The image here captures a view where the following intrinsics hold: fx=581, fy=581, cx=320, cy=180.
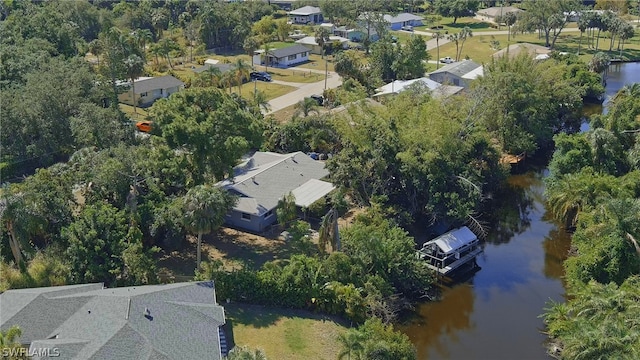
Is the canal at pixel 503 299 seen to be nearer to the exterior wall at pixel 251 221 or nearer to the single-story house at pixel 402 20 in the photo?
the exterior wall at pixel 251 221

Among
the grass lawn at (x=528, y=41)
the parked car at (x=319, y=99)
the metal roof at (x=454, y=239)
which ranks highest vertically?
the parked car at (x=319, y=99)

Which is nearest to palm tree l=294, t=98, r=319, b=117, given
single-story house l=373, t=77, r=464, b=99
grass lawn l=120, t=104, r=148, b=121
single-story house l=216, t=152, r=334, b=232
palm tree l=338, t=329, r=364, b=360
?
single-story house l=216, t=152, r=334, b=232

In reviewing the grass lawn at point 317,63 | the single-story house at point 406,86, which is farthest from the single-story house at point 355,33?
the single-story house at point 406,86

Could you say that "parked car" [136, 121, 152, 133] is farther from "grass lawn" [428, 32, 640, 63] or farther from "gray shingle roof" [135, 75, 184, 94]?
"grass lawn" [428, 32, 640, 63]

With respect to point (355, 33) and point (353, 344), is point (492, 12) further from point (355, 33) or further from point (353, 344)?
point (353, 344)

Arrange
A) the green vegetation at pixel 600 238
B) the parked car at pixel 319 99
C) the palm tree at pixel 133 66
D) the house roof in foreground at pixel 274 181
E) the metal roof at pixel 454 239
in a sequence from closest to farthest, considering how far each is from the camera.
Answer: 1. the green vegetation at pixel 600 238
2. the metal roof at pixel 454 239
3. the house roof in foreground at pixel 274 181
4. the palm tree at pixel 133 66
5. the parked car at pixel 319 99

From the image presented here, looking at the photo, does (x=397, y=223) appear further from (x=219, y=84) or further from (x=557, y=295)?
(x=219, y=84)

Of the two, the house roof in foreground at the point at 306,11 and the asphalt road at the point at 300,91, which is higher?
the house roof in foreground at the point at 306,11
